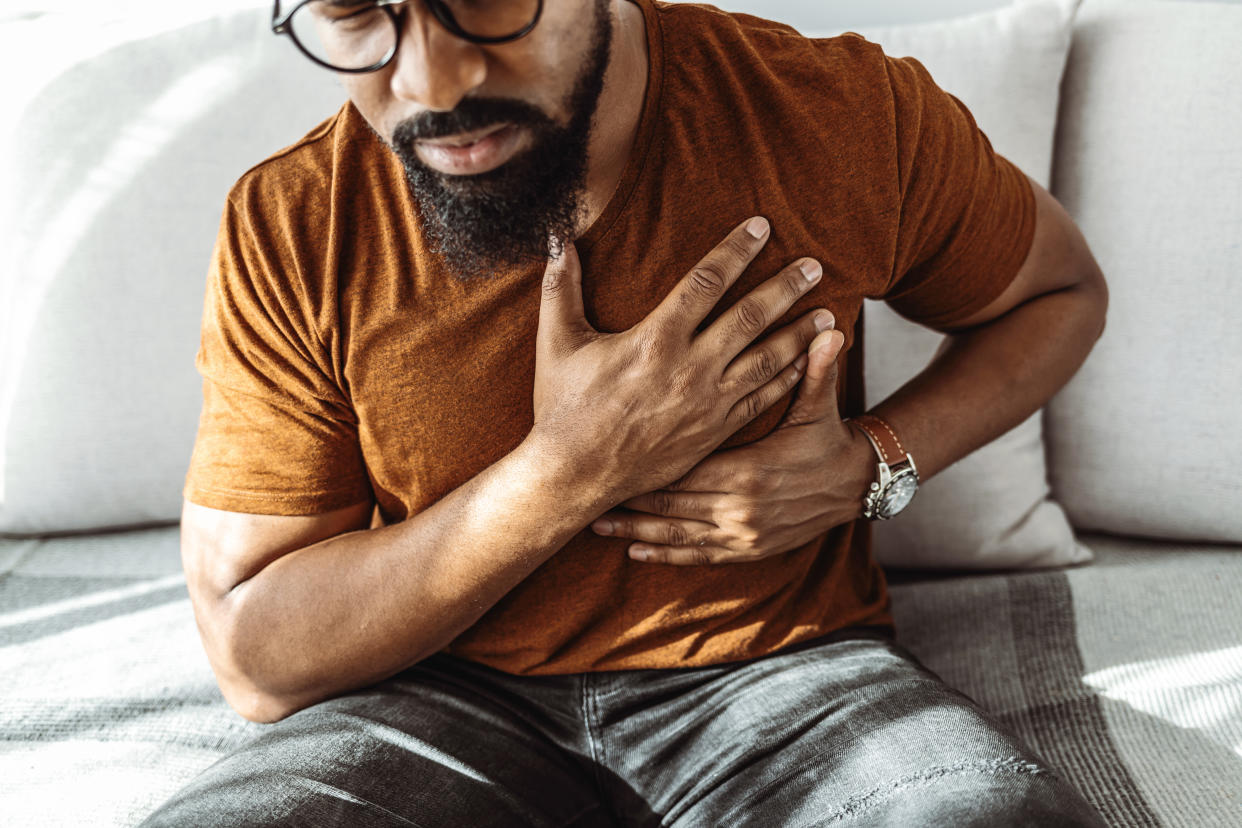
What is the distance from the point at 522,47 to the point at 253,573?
1.88 ft

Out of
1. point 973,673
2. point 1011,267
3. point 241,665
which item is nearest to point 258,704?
point 241,665

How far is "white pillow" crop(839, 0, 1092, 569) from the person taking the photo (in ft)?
4.44

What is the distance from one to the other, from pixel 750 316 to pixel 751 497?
18cm

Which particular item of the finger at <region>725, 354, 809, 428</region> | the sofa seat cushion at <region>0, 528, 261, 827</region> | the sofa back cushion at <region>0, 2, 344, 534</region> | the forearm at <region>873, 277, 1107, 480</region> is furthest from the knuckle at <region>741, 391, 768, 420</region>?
the sofa back cushion at <region>0, 2, 344, 534</region>

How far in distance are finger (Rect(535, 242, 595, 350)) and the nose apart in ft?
0.60

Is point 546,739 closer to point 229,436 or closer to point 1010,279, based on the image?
point 229,436

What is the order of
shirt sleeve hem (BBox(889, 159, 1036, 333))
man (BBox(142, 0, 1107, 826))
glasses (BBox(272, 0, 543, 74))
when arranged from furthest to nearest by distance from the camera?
1. shirt sleeve hem (BBox(889, 159, 1036, 333))
2. man (BBox(142, 0, 1107, 826))
3. glasses (BBox(272, 0, 543, 74))

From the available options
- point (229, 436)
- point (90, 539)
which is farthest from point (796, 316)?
point (90, 539)

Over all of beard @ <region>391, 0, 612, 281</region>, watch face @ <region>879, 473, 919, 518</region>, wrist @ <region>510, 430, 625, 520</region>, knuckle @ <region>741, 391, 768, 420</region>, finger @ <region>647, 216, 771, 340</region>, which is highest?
beard @ <region>391, 0, 612, 281</region>

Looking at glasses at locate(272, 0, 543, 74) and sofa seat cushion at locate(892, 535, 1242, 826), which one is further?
sofa seat cushion at locate(892, 535, 1242, 826)

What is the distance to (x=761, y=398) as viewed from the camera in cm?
97

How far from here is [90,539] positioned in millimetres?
1533

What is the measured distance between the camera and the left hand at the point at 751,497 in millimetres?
982

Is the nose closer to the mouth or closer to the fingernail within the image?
the mouth
